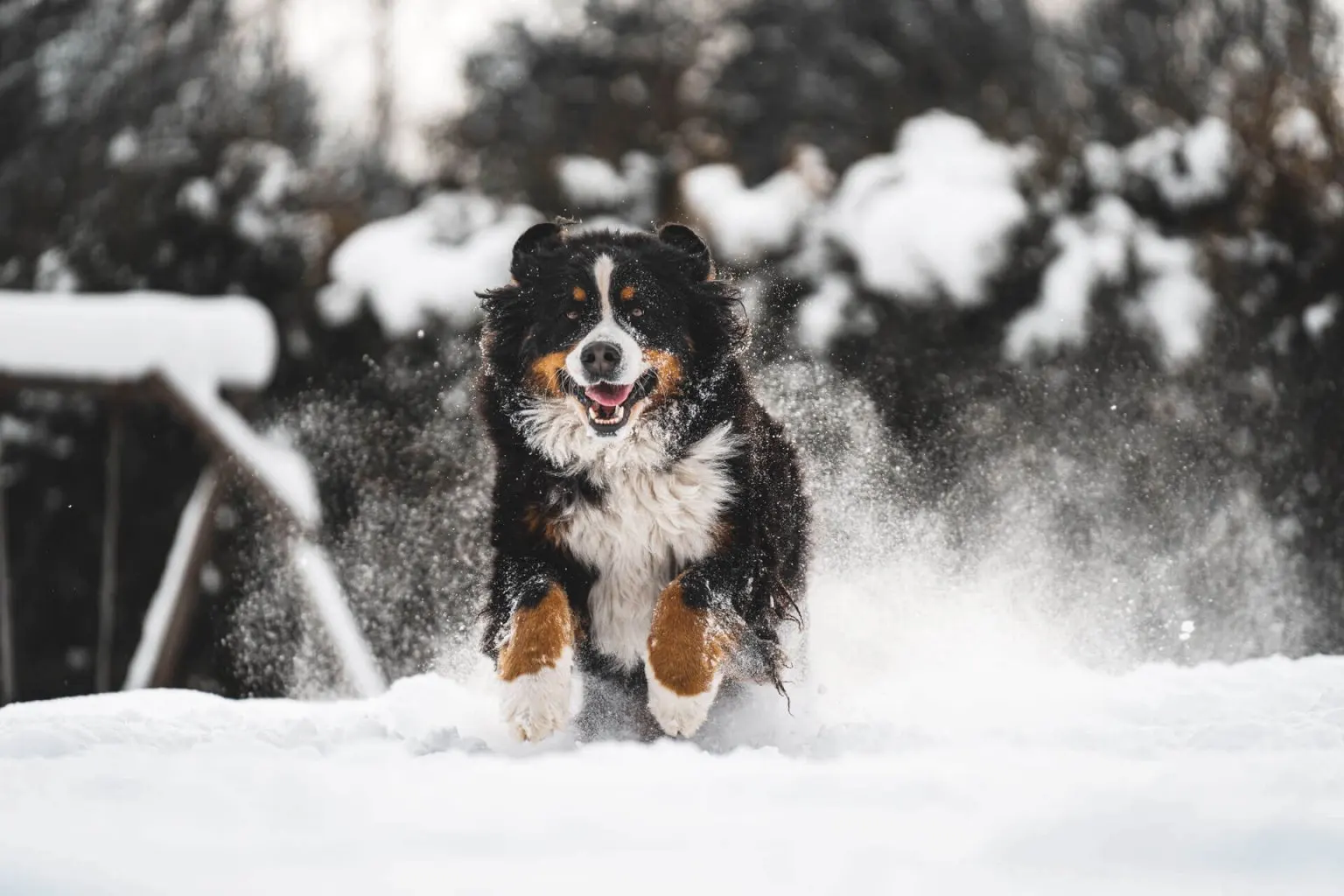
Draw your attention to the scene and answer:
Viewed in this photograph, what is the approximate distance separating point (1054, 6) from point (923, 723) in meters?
9.80

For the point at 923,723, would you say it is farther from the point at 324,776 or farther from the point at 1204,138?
the point at 1204,138

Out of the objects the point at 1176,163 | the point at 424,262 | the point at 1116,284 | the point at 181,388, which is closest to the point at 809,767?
the point at 181,388

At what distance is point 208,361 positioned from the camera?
762cm

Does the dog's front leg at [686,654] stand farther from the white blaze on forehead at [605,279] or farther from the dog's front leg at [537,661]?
the white blaze on forehead at [605,279]

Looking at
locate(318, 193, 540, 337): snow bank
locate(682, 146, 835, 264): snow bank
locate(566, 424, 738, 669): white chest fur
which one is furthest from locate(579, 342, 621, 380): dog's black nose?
locate(318, 193, 540, 337): snow bank

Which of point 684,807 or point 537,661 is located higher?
point 537,661

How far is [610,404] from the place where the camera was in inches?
150

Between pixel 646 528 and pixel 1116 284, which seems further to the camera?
pixel 1116 284

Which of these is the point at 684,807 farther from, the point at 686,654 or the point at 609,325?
the point at 609,325

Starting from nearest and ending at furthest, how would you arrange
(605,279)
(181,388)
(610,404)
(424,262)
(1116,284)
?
(610,404) < (605,279) < (181,388) < (424,262) < (1116,284)

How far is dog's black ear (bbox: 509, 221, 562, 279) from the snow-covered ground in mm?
1494

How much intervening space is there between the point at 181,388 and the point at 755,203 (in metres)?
5.65

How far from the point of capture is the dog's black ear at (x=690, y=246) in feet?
13.9

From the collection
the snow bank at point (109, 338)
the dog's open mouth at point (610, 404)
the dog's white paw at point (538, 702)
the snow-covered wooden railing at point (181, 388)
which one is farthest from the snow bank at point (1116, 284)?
the dog's white paw at point (538, 702)
